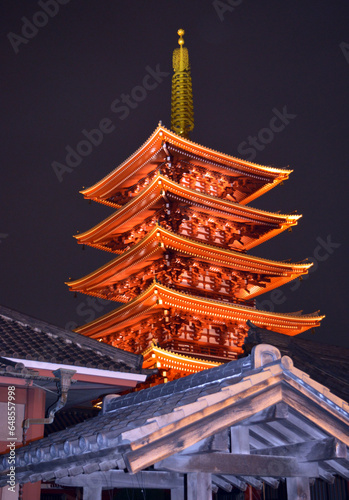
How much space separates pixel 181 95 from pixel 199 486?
104 feet

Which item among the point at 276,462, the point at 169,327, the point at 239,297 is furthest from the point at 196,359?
the point at 276,462

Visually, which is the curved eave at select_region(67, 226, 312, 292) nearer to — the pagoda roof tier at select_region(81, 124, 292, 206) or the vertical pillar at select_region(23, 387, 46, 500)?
the pagoda roof tier at select_region(81, 124, 292, 206)

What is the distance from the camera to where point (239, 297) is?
3147 centimetres

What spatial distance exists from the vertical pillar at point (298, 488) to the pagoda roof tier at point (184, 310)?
18909mm

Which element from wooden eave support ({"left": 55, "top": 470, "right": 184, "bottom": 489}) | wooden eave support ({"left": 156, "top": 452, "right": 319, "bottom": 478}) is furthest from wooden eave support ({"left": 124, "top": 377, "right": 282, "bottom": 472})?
wooden eave support ({"left": 55, "top": 470, "right": 184, "bottom": 489})

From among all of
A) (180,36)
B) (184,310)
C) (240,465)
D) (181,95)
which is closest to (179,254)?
(184,310)

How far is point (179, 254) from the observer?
1100 inches

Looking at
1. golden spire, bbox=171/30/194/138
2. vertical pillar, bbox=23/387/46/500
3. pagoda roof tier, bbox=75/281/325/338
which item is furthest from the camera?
golden spire, bbox=171/30/194/138

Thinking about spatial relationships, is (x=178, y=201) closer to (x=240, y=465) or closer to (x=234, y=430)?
(x=234, y=430)

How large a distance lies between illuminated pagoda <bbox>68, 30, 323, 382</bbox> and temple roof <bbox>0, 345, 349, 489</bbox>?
59.4 feet

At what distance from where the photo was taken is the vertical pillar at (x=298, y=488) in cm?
606

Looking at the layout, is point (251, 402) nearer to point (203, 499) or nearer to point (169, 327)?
point (203, 499)

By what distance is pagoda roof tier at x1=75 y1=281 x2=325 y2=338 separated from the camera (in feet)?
85.0

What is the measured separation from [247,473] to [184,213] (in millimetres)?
23769
